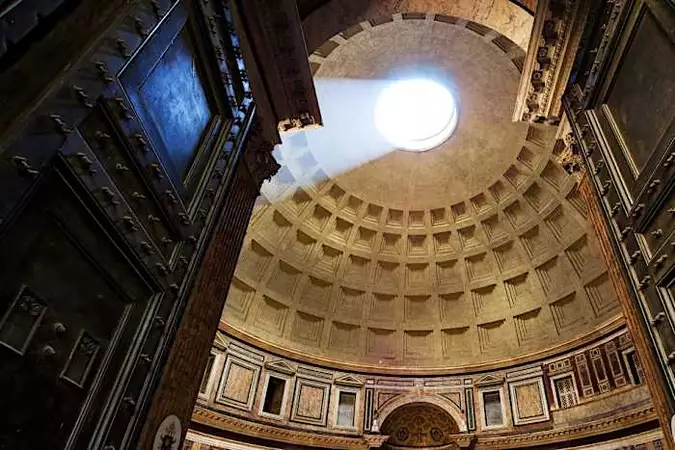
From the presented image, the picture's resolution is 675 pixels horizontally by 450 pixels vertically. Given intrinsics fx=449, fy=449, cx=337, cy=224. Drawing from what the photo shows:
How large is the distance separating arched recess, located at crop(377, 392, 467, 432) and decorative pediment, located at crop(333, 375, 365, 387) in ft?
3.56

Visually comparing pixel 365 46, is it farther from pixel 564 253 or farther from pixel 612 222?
pixel 612 222

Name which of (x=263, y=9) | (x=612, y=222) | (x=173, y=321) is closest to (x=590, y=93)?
(x=612, y=222)

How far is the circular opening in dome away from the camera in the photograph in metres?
16.1

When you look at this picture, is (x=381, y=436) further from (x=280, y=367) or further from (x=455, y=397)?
(x=280, y=367)

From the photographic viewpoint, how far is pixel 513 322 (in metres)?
15.2

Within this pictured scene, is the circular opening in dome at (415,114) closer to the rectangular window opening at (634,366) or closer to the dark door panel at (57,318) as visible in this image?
the rectangular window opening at (634,366)

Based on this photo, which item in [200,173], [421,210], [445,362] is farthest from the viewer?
[421,210]

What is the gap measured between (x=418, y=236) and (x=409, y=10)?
10413 mm

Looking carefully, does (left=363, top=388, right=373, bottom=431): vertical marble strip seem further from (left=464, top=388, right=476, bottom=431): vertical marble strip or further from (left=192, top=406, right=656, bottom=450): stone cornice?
(left=464, top=388, right=476, bottom=431): vertical marble strip

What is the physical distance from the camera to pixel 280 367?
48.1ft

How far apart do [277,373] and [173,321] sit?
37.6 feet

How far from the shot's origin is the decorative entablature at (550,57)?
18.7 ft

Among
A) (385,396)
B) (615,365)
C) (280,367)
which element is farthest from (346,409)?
(615,365)

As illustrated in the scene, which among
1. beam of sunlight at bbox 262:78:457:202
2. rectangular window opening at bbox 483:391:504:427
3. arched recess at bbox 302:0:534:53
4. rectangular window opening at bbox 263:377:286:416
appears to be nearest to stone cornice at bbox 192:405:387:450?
rectangular window opening at bbox 263:377:286:416
